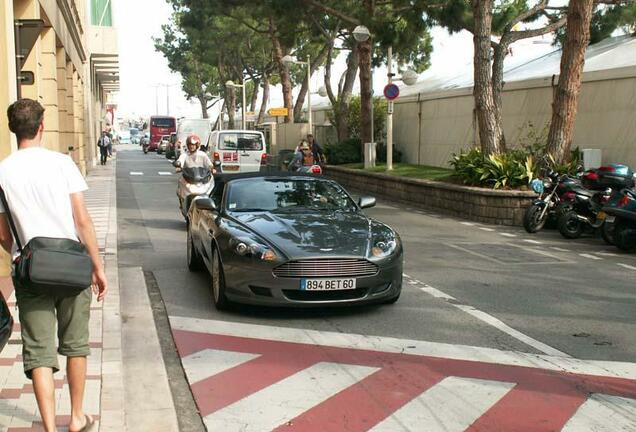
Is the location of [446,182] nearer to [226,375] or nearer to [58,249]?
[226,375]

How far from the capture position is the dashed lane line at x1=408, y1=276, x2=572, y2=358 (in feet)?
20.2

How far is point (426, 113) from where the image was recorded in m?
27.2

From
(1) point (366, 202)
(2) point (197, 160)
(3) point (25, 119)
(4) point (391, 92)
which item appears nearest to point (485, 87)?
(4) point (391, 92)

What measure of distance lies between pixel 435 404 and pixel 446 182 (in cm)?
1326

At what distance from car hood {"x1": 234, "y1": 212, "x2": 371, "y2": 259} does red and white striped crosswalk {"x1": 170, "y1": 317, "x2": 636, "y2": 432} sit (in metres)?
0.79

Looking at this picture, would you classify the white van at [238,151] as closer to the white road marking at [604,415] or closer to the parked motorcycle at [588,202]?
the parked motorcycle at [588,202]

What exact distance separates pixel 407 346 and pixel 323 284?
1.02 metres

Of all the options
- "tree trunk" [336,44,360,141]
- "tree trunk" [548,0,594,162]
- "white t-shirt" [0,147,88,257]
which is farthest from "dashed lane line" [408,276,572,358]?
"tree trunk" [336,44,360,141]

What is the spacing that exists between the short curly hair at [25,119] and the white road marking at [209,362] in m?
2.23

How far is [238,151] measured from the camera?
965 inches

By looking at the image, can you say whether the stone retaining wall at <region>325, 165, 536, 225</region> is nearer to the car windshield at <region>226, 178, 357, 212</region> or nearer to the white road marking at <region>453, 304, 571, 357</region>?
the car windshield at <region>226, 178, 357, 212</region>

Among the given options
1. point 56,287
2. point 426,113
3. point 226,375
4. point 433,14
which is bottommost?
point 226,375

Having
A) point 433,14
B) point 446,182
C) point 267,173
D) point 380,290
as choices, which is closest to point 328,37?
point 433,14

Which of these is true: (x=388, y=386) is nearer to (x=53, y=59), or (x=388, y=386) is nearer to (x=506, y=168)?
(x=506, y=168)
